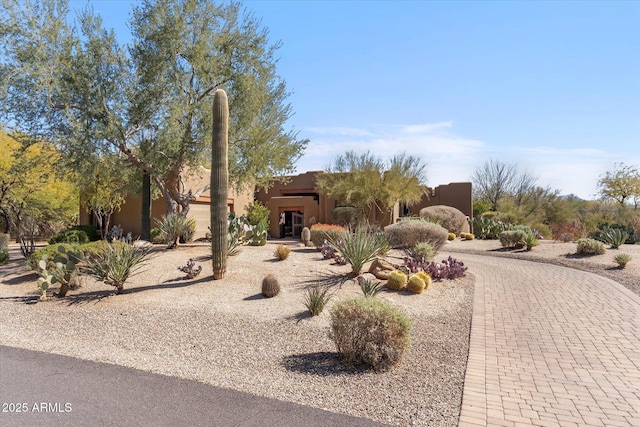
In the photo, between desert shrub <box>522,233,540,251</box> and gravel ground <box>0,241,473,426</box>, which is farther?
desert shrub <box>522,233,540,251</box>

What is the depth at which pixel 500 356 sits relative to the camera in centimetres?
580

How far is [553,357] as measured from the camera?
18.9 ft

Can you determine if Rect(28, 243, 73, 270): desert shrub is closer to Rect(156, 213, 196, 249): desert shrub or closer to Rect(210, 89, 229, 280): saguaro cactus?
Rect(156, 213, 196, 249): desert shrub

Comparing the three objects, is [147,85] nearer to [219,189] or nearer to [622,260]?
[219,189]

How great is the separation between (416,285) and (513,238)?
11.3 m

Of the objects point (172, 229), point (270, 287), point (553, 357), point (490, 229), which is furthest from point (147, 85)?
point (490, 229)

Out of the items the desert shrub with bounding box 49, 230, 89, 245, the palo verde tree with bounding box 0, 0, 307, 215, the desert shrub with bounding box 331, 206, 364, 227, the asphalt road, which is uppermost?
the palo verde tree with bounding box 0, 0, 307, 215

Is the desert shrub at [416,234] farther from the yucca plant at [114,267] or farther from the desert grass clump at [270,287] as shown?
the yucca plant at [114,267]

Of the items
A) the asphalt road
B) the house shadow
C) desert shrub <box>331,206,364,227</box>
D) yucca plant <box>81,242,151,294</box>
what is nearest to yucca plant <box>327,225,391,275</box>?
the house shadow

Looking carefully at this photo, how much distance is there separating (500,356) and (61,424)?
17.1 ft

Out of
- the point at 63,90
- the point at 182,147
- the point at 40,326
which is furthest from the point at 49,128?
the point at 40,326

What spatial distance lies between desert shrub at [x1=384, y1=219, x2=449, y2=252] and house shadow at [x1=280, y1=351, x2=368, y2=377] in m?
9.85

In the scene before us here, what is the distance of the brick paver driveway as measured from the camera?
4.16 metres

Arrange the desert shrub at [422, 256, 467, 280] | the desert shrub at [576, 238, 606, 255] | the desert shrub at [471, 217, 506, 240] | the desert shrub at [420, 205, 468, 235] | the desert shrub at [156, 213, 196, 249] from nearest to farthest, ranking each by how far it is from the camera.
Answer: the desert shrub at [422, 256, 467, 280], the desert shrub at [156, 213, 196, 249], the desert shrub at [576, 238, 606, 255], the desert shrub at [471, 217, 506, 240], the desert shrub at [420, 205, 468, 235]
